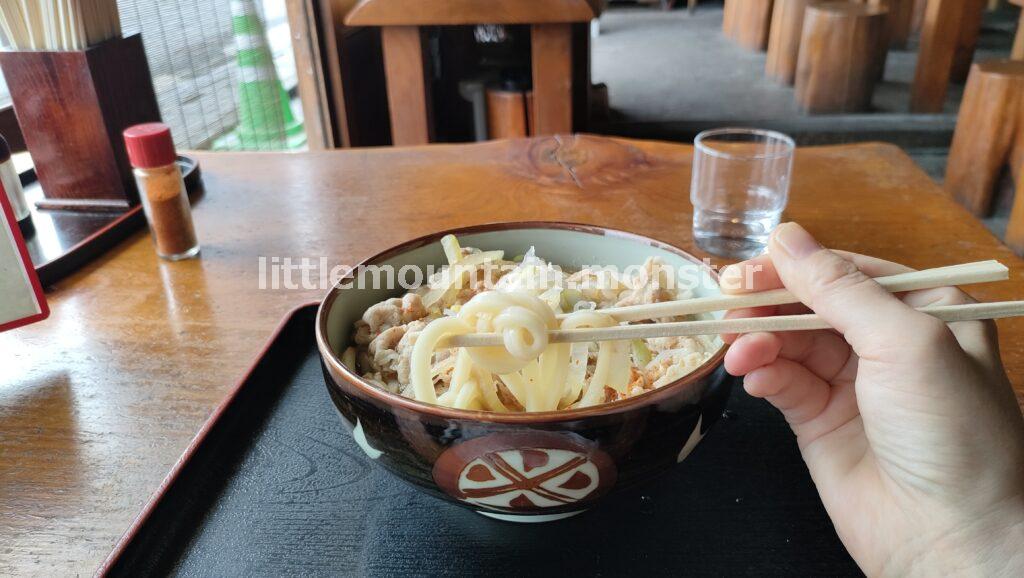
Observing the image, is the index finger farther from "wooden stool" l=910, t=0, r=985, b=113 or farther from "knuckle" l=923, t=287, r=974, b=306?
"wooden stool" l=910, t=0, r=985, b=113

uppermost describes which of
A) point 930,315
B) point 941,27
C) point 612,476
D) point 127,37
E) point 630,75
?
point 127,37

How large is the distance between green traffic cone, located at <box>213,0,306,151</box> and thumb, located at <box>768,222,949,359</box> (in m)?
2.44

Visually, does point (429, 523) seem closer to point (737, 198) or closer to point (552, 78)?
point (737, 198)

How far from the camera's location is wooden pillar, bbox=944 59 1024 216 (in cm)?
247

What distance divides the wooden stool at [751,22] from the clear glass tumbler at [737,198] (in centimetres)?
438

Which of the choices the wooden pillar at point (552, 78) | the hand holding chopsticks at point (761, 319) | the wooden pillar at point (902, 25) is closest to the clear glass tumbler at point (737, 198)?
the hand holding chopsticks at point (761, 319)

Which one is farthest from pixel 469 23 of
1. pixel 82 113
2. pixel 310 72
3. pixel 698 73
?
pixel 698 73

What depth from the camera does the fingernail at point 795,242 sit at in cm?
66

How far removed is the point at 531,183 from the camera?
1418 mm

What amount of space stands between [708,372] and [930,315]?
0.59 feet

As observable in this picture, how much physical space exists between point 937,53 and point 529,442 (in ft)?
13.2

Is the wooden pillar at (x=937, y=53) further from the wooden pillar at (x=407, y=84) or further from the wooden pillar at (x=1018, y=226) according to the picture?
the wooden pillar at (x=407, y=84)

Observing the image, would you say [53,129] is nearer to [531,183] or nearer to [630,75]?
[531,183]

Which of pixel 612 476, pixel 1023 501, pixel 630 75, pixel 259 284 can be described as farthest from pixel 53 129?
pixel 630 75
